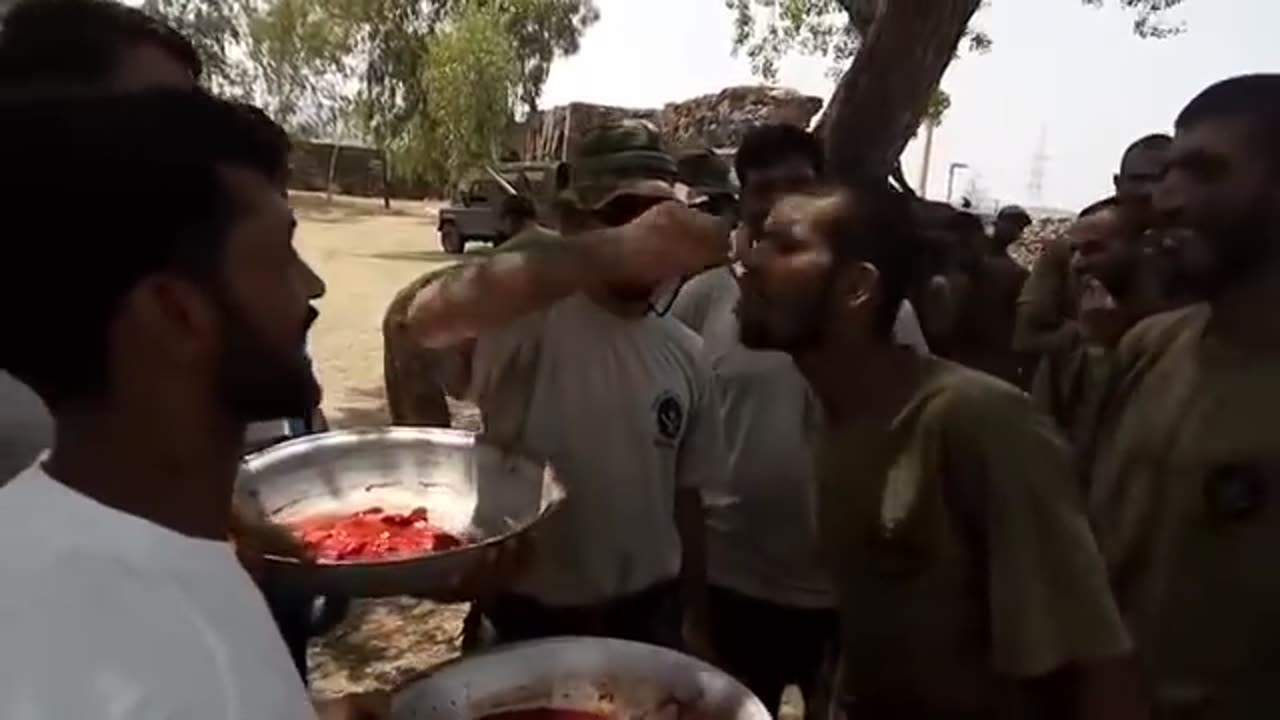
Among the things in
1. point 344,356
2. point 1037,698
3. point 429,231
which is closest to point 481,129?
point 429,231

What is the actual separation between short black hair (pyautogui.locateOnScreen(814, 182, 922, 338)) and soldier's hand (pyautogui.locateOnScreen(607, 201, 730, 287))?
0.18 meters

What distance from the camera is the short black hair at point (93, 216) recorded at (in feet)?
3.51

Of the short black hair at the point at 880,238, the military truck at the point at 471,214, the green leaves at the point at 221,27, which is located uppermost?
the green leaves at the point at 221,27

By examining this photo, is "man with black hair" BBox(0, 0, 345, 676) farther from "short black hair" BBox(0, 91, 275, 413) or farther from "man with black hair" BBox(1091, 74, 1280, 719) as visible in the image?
"man with black hair" BBox(1091, 74, 1280, 719)

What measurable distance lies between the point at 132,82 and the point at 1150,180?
2180 mm

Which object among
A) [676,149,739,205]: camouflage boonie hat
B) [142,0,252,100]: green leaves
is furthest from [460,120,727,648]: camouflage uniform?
[142,0,252,100]: green leaves

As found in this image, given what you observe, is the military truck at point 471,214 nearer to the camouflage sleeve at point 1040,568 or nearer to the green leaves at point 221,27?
the green leaves at point 221,27

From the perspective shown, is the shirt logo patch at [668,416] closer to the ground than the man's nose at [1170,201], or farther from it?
closer to the ground

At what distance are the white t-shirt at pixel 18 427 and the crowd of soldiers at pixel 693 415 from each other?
0.05ft

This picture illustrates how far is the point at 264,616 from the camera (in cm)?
112

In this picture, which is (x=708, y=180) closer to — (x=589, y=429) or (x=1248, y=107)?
(x=589, y=429)

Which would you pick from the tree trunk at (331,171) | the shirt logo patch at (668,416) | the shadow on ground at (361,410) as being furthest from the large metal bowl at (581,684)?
the tree trunk at (331,171)

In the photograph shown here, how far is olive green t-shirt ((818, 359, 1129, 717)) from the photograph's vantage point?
1.62 meters

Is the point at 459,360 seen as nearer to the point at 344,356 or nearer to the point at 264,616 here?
the point at 264,616
